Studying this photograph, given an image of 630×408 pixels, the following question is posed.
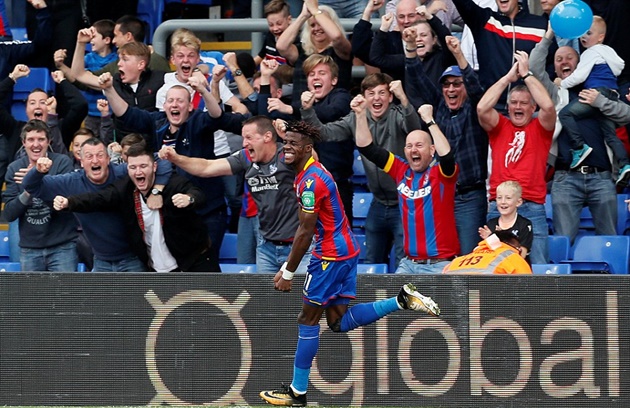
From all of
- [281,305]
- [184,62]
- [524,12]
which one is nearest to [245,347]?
[281,305]

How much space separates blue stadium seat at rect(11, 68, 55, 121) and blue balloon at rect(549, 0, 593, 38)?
5464 millimetres

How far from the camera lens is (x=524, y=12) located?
35.7ft

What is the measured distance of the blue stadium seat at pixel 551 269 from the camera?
9.61m

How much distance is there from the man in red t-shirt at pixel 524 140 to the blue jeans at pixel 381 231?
79 cm

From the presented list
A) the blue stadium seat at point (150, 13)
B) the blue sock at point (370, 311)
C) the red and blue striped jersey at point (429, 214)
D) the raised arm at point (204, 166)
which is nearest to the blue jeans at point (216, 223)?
the raised arm at point (204, 166)

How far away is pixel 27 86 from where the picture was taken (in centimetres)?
1300

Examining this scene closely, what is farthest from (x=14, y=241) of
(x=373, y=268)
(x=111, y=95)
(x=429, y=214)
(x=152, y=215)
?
(x=429, y=214)

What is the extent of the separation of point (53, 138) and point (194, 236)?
7.17ft

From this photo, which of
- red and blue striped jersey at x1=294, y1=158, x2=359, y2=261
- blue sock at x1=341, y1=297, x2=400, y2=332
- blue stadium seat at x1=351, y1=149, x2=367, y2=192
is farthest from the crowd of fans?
blue sock at x1=341, y1=297, x2=400, y2=332

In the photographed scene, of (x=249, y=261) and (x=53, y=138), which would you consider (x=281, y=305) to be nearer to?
(x=249, y=261)

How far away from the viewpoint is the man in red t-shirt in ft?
31.9

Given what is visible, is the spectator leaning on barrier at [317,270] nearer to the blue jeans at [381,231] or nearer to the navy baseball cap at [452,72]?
the blue jeans at [381,231]

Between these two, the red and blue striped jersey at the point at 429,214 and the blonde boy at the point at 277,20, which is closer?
the red and blue striped jersey at the point at 429,214

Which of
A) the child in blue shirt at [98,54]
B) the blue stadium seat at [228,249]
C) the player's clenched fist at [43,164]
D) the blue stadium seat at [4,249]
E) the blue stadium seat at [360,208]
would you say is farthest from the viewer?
the child in blue shirt at [98,54]
